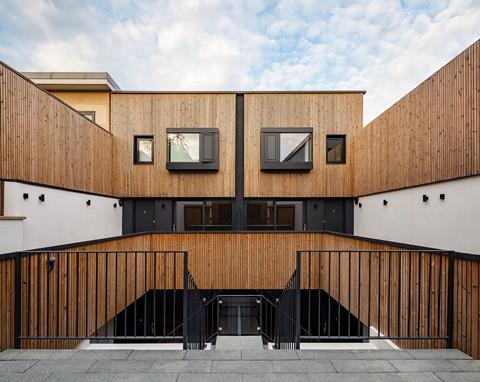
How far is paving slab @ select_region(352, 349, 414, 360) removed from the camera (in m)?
2.38

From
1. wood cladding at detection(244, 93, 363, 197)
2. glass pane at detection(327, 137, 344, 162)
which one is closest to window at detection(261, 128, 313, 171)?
wood cladding at detection(244, 93, 363, 197)

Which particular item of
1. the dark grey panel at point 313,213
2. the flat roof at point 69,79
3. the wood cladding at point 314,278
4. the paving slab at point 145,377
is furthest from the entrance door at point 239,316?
the flat roof at point 69,79

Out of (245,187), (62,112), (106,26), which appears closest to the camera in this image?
(62,112)

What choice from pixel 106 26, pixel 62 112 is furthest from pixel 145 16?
pixel 62 112

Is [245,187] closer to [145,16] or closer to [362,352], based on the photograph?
[362,352]

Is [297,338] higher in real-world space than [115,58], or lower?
lower

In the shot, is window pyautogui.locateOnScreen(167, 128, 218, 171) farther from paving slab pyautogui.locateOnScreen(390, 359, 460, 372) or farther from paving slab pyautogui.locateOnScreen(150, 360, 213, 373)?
paving slab pyautogui.locateOnScreen(390, 359, 460, 372)

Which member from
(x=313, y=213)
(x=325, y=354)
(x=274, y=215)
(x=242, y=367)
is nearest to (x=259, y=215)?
(x=274, y=215)

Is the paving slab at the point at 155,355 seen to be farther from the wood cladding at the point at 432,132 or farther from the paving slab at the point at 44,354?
the wood cladding at the point at 432,132

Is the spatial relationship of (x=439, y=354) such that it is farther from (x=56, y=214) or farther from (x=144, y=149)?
(x=144, y=149)

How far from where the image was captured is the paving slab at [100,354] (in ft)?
7.79

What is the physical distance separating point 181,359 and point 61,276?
264 centimetres

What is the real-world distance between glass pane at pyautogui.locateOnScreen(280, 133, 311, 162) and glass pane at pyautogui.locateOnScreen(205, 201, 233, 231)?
2.54m

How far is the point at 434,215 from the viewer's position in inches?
187
